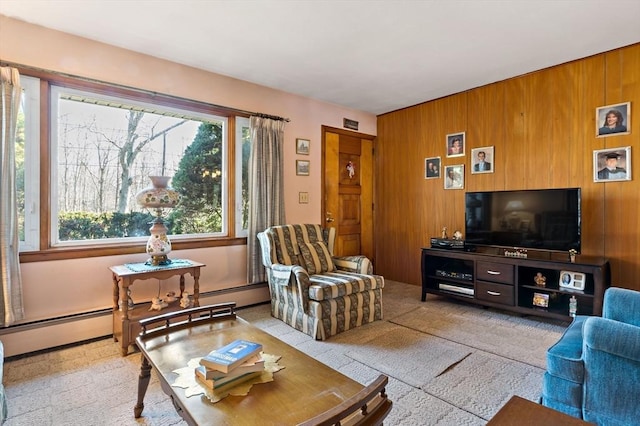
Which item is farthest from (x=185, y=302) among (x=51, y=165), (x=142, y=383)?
(x=51, y=165)

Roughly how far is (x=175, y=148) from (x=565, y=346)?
358 cm

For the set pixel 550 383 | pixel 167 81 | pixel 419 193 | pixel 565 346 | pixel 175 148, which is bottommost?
pixel 550 383

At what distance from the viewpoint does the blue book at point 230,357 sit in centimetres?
136

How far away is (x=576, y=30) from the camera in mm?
2725

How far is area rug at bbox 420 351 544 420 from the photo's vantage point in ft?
6.32

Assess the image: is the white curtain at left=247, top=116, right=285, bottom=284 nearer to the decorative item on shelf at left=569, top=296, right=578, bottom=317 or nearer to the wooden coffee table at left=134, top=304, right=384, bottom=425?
the wooden coffee table at left=134, top=304, right=384, bottom=425

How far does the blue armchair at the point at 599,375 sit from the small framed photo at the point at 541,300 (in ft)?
5.57

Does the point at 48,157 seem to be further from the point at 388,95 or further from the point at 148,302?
the point at 388,95

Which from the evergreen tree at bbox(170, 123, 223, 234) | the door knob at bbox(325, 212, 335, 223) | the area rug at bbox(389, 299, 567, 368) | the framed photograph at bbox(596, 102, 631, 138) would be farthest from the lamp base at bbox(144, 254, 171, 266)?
the framed photograph at bbox(596, 102, 631, 138)

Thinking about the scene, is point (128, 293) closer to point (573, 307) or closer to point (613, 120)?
point (573, 307)

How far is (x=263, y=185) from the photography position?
3822mm

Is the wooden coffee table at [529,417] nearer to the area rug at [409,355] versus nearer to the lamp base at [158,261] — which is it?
the area rug at [409,355]

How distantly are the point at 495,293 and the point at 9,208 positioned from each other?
14.4 feet

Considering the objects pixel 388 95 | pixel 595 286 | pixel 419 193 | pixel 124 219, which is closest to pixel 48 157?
pixel 124 219
